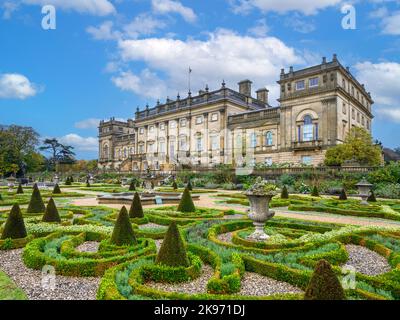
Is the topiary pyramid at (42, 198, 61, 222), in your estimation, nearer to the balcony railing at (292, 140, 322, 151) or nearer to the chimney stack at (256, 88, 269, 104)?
the balcony railing at (292, 140, 322, 151)

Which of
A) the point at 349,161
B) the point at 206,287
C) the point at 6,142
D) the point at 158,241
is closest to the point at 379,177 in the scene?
the point at 349,161

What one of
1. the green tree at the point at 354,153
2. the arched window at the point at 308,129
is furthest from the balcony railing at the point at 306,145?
the green tree at the point at 354,153

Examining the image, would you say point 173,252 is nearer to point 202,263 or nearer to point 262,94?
point 202,263

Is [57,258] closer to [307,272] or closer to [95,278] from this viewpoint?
[95,278]

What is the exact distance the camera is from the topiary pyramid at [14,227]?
6453 mm

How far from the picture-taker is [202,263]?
17.0ft

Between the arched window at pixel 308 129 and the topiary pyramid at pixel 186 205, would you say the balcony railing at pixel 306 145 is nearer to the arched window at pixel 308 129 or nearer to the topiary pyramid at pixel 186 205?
the arched window at pixel 308 129

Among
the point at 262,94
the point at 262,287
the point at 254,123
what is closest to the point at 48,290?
the point at 262,287

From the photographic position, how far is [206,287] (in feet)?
13.9

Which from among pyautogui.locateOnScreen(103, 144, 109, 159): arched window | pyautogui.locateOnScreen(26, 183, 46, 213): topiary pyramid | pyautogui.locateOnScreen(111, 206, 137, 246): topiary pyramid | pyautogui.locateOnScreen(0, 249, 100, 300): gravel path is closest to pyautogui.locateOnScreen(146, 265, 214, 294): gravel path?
pyautogui.locateOnScreen(0, 249, 100, 300): gravel path

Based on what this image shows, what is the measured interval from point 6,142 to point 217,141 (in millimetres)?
31704

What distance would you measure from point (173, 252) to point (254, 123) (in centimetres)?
3354

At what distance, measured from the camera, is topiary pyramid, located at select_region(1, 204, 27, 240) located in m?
6.45

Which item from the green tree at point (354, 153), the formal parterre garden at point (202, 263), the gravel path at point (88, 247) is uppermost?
the green tree at point (354, 153)
